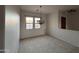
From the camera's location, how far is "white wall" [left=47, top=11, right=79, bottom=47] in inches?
173

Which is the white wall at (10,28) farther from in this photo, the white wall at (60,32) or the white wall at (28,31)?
the white wall at (28,31)

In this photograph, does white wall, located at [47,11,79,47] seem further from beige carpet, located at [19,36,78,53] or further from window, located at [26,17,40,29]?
window, located at [26,17,40,29]

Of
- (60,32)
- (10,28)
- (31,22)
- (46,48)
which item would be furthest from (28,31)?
(10,28)

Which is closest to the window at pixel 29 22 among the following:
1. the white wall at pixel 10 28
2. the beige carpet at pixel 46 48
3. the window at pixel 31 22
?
the window at pixel 31 22

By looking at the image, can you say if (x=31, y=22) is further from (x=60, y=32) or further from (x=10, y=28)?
(x=10, y=28)

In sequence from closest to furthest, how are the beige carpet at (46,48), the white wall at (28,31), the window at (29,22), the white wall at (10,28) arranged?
1. the white wall at (10,28)
2. the beige carpet at (46,48)
3. the white wall at (28,31)
4. the window at (29,22)

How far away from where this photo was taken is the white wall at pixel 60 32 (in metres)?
4.38

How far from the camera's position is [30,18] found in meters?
6.73

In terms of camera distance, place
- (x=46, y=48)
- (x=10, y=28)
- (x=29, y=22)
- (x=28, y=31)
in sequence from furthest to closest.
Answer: (x=29, y=22), (x=28, y=31), (x=46, y=48), (x=10, y=28)

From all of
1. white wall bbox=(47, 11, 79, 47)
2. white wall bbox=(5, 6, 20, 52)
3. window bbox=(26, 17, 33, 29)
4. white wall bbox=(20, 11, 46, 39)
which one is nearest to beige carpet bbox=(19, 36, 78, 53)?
white wall bbox=(47, 11, 79, 47)

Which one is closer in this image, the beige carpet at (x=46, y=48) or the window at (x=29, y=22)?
the beige carpet at (x=46, y=48)

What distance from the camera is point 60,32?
568 cm

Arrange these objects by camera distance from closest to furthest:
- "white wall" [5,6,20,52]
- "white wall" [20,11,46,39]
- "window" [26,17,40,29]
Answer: "white wall" [5,6,20,52]
"white wall" [20,11,46,39]
"window" [26,17,40,29]

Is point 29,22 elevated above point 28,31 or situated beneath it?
elevated above
